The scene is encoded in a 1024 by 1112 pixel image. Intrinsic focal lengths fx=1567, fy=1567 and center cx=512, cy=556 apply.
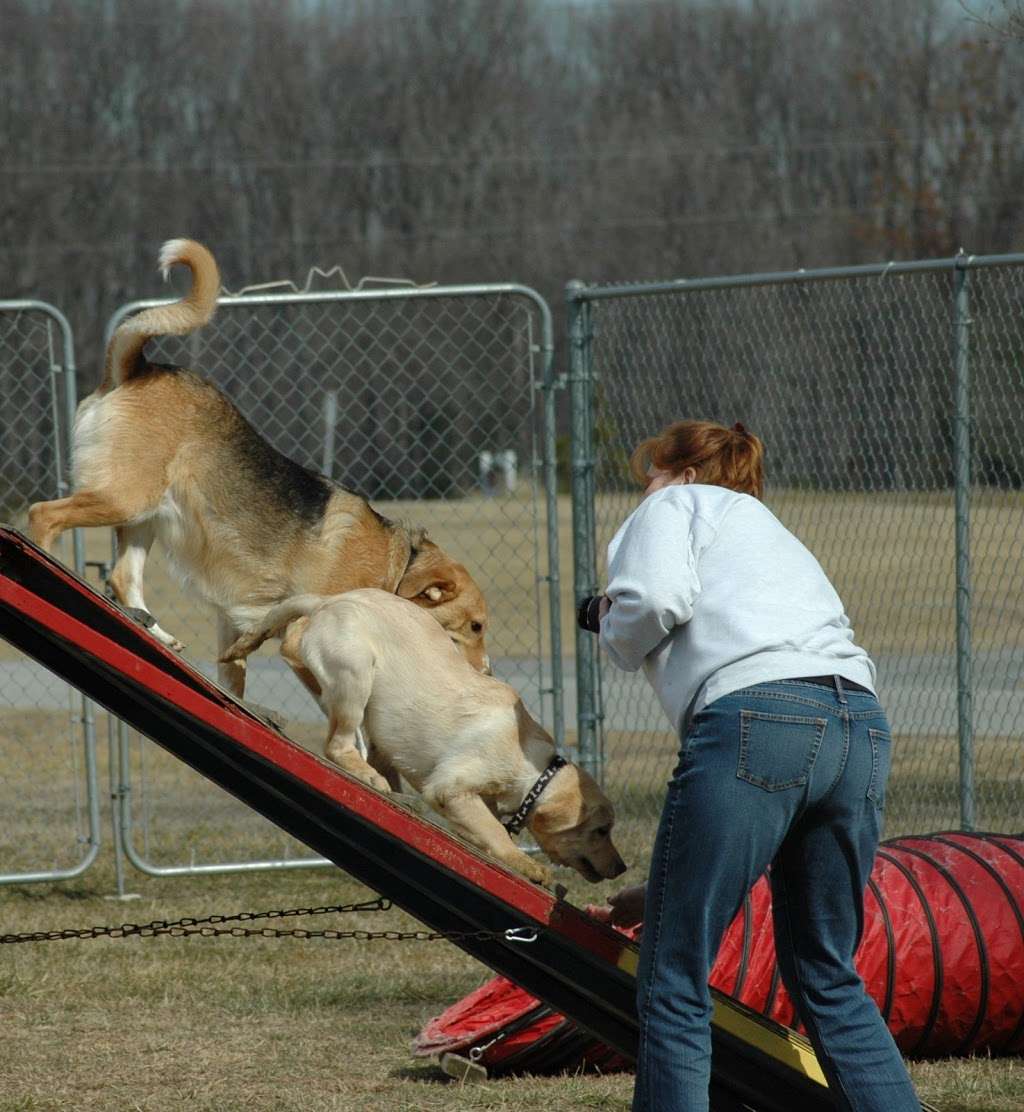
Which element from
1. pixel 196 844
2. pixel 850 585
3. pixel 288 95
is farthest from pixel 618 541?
pixel 288 95

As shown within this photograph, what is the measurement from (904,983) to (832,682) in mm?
1917

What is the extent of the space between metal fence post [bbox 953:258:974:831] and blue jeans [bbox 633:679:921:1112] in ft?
9.57

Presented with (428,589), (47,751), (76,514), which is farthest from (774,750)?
(47,751)

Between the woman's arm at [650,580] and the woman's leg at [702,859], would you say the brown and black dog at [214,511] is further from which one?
the woman's leg at [702,859]

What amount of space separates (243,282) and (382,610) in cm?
3987

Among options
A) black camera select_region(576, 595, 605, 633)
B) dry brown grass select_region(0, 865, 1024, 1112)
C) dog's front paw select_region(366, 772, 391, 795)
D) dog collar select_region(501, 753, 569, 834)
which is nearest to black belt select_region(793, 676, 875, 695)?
black camera select_region(576, 595, 605, 633)

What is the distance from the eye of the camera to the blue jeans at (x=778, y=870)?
3.29 metres

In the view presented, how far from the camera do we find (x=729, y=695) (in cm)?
334

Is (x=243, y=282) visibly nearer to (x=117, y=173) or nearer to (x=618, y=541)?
(x=117, y=173)

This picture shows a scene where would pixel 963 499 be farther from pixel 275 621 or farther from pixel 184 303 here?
pixel 184 303

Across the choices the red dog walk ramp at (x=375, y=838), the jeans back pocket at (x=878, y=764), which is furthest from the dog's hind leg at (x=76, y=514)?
the jeans back pocket at (x=878, y=764)

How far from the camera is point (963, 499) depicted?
6.29m

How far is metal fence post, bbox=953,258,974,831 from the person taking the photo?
6.19 metres

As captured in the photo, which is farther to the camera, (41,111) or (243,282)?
(41,111)
